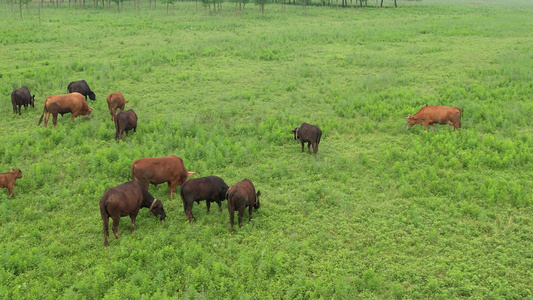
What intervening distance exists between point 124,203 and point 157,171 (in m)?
1.82

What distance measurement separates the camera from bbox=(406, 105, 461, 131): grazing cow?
48.8 ft

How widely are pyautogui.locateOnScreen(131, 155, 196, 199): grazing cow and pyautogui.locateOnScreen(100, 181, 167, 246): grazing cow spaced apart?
88 centimetres

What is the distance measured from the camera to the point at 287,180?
11625 millimetres

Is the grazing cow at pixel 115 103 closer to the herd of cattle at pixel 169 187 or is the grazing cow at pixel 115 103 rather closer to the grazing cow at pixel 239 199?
the herd of cattle at pixel 169 187

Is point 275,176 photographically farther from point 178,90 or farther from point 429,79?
point 429,79

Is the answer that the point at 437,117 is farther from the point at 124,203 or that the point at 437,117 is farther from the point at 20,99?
the point at 20,99

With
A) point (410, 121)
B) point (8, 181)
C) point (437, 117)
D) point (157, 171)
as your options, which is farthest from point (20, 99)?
point (437, 117)

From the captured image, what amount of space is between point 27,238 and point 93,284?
2766 mm

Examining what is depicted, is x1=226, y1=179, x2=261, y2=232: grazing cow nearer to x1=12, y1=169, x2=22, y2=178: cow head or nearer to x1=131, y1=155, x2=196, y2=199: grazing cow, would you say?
x1=131, y1=155, x2=196, y2=199: grazing cow

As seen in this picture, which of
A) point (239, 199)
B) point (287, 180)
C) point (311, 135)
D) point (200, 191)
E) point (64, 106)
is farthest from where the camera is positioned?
point (64, 106)

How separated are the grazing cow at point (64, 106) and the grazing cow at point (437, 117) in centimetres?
1375

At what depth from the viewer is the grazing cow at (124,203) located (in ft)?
28.4

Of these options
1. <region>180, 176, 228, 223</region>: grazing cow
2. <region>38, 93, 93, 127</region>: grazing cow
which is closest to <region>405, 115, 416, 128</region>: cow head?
<region>180, 176, 228, 223</region>: grazing cow

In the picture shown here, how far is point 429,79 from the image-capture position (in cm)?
2153
